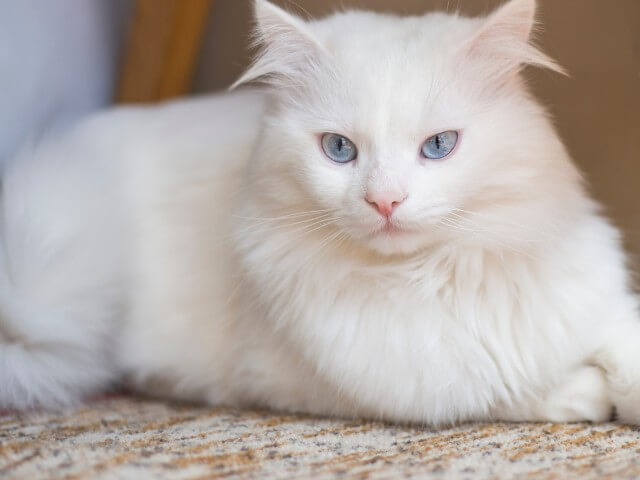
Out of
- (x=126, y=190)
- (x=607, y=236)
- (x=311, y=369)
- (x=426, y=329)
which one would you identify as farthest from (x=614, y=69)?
(x=126, y=190)

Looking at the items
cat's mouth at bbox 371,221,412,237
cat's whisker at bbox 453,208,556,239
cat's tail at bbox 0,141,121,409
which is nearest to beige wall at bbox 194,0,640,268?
cat's whisker at bbox 453,208,556,239

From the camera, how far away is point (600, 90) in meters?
1.98

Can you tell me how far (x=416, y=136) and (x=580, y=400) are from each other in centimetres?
60

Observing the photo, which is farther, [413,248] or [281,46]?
[281,46]

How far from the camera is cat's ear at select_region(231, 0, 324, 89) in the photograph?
1.48 m

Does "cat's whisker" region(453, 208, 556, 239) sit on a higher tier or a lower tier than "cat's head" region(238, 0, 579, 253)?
lower

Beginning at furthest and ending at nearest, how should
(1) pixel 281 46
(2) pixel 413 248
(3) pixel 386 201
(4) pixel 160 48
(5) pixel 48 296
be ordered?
(4) pixel 160 48
(5) pixel 48 296
(1) pixel 281 46
(2) pixel 413 248
(3) pixel 386 201

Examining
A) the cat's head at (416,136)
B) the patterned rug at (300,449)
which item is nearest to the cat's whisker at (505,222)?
the cat's head at (416,136)

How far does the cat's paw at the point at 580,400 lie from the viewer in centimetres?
147

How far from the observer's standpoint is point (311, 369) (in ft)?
5.12

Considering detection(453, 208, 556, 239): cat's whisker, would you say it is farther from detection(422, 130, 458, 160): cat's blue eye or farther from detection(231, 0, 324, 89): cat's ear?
detection(231, 0, 324, 89): cat's ear

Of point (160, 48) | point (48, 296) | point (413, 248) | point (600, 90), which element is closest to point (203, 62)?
point (160, 48)

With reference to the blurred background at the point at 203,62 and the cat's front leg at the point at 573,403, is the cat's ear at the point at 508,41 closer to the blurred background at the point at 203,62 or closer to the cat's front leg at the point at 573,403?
the blurred background at the point at 203,62

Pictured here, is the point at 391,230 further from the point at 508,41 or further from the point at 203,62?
the point at 203,62
